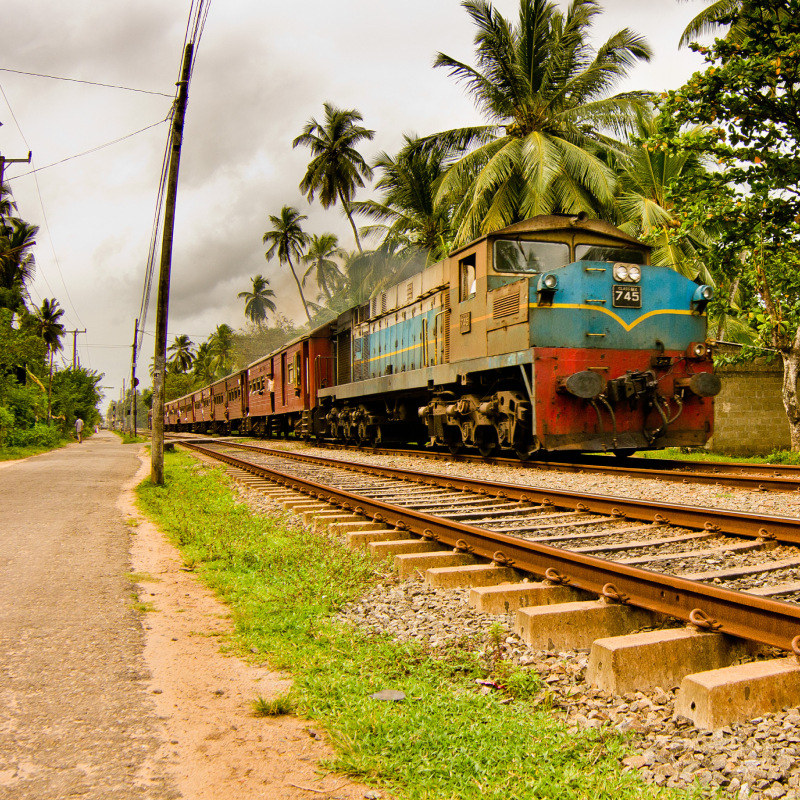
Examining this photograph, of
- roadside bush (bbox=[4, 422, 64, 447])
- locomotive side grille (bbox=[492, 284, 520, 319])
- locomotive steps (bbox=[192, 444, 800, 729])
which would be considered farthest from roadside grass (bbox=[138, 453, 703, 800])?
roadside bush (bbox=[4, 422, 64, 447])

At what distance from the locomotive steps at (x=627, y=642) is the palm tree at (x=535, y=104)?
1721cm

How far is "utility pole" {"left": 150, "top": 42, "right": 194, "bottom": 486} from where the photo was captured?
11.5 metres

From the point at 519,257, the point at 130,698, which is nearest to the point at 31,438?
the point at 519,257

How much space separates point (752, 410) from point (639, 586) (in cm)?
1292

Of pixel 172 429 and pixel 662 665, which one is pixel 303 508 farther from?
pixel 172 429

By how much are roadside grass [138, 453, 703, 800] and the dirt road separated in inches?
5.2

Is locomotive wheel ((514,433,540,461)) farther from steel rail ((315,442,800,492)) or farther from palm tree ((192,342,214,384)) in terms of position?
palm tree ((192,342,214,384))

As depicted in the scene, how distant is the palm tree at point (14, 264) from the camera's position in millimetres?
33375

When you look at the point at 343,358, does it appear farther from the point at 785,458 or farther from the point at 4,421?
the point at 4,421

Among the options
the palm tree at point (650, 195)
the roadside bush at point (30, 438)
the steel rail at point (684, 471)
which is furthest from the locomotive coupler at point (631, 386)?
the roadside bush at point (30, 438)

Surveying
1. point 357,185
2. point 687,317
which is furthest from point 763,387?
point 357,185

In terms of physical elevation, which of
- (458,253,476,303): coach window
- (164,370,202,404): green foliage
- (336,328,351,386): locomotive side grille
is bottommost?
(336,328,351,386): locomotive side grille

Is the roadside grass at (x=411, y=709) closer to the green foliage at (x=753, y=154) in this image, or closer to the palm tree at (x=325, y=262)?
the green foliage at (x=753, y=154)

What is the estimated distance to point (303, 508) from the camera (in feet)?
23.5
